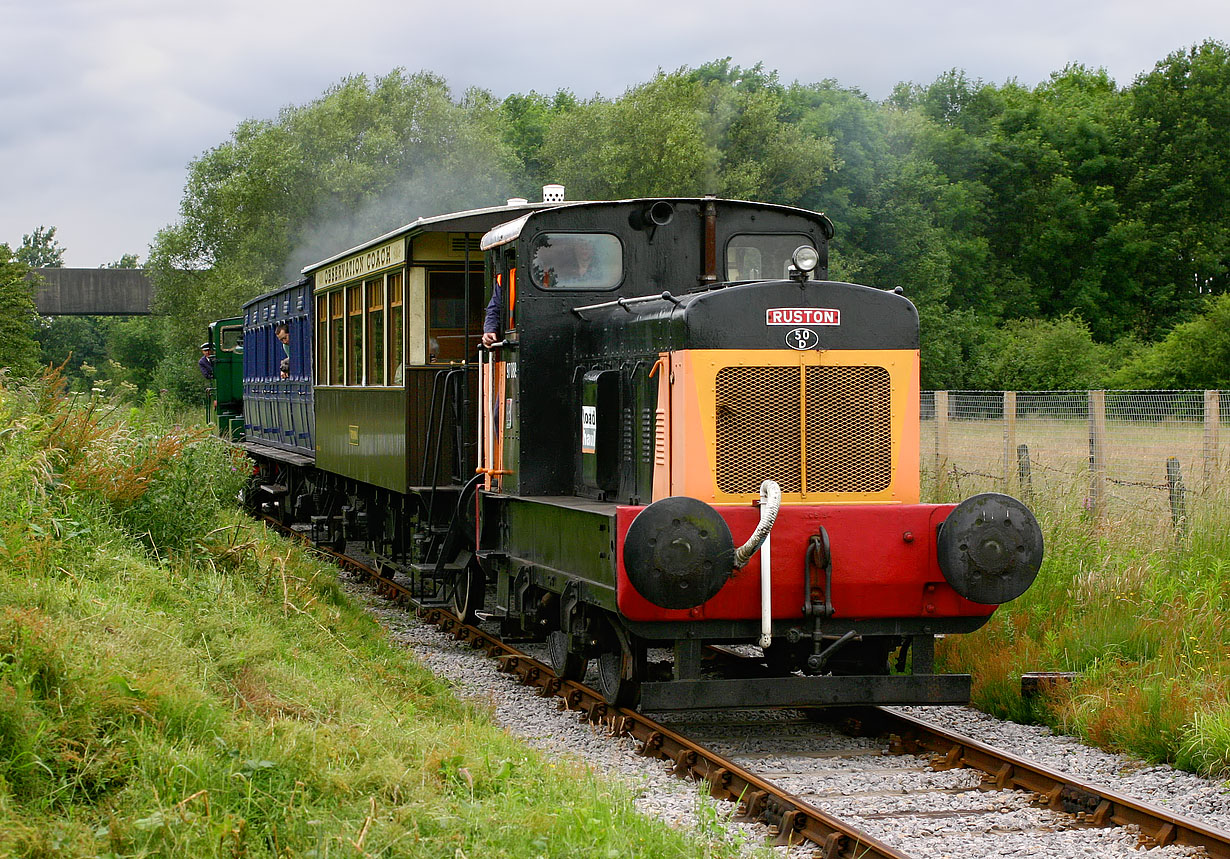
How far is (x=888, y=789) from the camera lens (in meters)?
6.23

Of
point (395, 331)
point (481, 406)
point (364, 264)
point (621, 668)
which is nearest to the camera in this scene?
point (621, 668)

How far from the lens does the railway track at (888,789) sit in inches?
210

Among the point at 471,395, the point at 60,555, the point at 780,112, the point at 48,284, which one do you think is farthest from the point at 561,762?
the point at 48,284

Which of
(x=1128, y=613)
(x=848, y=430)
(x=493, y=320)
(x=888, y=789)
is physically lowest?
(x=888, y=789)

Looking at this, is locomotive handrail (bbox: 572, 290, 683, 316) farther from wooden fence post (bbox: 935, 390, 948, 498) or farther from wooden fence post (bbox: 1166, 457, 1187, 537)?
wooden fence post (bbox: 935, 390, 948, 498)

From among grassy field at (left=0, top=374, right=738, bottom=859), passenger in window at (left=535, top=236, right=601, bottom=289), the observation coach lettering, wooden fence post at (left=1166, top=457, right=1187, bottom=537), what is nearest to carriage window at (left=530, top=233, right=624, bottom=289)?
passenger in window at (left=535, top=236, right=601, bottom=289)

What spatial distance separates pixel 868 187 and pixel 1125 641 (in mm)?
37664

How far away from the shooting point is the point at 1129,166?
46594 mm

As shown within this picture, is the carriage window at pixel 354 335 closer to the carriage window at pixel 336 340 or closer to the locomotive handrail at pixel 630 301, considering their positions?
the carriage window at pixel 336 340

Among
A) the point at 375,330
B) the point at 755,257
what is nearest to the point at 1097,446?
the point at 755,257

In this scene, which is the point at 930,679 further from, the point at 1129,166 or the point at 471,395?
the point at 1129,166

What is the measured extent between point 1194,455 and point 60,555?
359 inches

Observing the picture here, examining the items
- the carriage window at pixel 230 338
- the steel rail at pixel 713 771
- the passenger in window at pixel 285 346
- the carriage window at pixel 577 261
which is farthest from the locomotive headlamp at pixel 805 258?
the carriage window at pixel 230 338

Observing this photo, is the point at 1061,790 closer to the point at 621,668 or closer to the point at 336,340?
the point at 621,668
